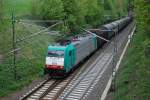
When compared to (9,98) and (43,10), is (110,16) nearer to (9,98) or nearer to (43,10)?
(43,10)

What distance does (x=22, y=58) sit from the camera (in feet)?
115

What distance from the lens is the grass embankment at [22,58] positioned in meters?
29.8

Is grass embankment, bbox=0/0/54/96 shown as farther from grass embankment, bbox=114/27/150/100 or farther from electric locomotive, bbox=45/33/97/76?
grass embankment, bbox=114/27/150/100

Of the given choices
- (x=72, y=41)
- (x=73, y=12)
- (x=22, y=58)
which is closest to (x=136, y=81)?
(x=72, y=41)

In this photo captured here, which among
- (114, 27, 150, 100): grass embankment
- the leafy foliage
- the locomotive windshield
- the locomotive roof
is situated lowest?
(114, 27, 150, 100): grass embankment

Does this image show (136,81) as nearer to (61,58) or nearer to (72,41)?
(61,58)

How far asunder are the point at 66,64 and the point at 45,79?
2.31 metres

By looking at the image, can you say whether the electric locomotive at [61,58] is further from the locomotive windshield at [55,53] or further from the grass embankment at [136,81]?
the grass embankment at [136,81]

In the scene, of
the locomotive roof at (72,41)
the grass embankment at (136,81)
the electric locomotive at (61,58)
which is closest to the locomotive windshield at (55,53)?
the electric locomotive at (61,58)

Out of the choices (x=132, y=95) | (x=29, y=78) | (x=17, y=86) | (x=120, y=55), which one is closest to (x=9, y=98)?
(x=17, y=86)

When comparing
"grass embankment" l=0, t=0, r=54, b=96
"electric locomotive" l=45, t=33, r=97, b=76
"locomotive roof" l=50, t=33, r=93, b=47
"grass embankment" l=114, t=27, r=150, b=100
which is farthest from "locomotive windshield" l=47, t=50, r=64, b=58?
"grass embankment" l=114, t=27, r=150, b=100

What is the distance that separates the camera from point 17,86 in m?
29.3

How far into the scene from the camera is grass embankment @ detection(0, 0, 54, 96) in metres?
29.8

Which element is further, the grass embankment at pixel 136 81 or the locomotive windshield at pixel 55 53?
the locomotive windshield at pixel 55 53
